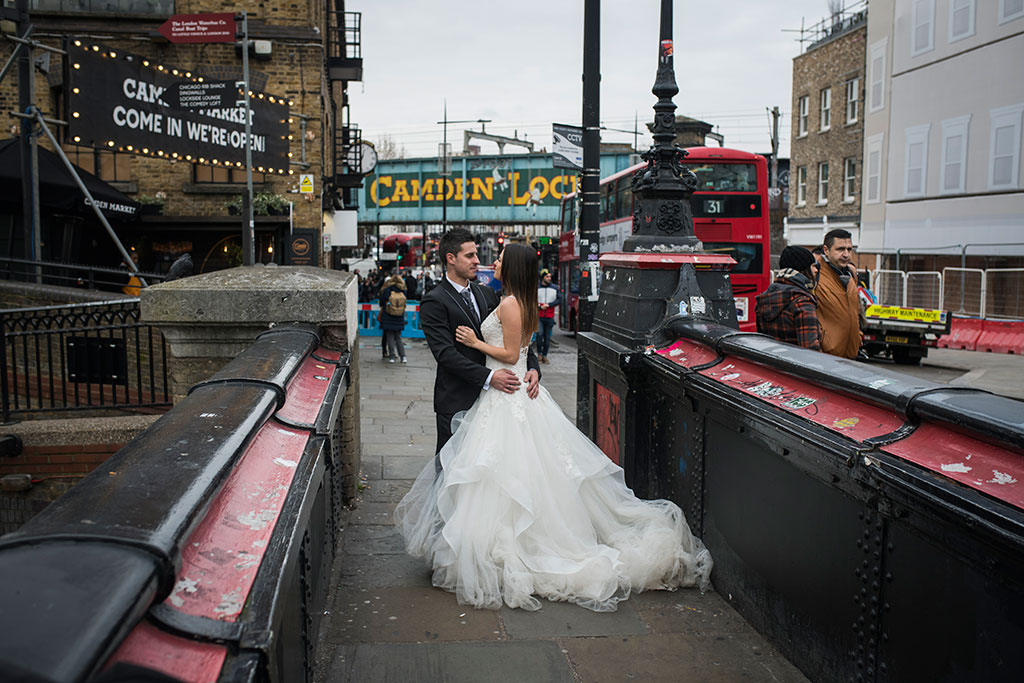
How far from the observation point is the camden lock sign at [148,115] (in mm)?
9781

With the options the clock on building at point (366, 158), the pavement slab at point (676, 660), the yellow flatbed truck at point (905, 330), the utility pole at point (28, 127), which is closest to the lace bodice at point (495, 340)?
the pavement slab at point (676, 660)

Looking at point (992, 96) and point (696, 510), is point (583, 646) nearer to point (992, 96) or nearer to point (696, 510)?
point (696, 510)

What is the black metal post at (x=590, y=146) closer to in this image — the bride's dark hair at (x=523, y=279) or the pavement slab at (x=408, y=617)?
the bride's dark hair at (x=523, y=279)

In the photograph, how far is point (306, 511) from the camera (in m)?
2.36

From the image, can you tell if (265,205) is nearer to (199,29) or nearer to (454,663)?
(199,29)

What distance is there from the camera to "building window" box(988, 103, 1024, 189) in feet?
76.2

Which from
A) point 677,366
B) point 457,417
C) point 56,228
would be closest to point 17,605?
point 457,417

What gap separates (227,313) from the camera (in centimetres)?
452

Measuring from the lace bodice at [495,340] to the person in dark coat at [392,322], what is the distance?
11514 millimetres

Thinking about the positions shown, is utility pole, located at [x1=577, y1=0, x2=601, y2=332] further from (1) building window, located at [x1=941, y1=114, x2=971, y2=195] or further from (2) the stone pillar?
(1) building window, located at [x1=941, y1=114, x2=971, y2=195]

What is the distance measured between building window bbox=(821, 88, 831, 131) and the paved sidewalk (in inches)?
1422

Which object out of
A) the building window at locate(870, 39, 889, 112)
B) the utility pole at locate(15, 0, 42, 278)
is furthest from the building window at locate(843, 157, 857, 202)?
the utility pole at locate(15, 0, 42, 278)

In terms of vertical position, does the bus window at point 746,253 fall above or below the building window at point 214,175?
below

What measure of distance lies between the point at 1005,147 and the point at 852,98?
11.9 metres
